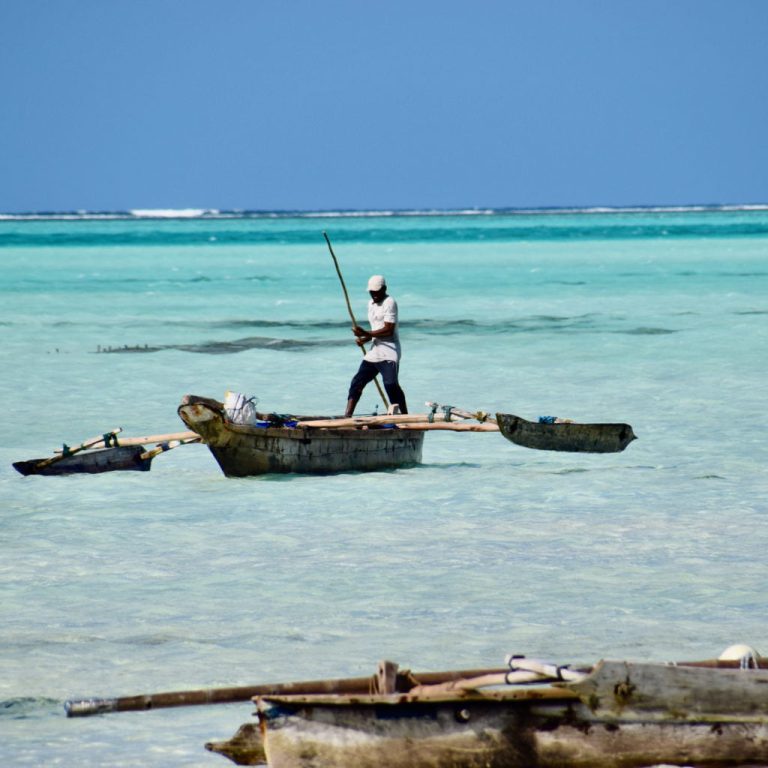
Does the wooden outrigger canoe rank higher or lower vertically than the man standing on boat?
lower

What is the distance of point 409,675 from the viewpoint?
548 centimetres

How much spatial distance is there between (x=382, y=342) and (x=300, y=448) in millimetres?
1188

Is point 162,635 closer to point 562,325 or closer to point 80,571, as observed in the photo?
point 80,571

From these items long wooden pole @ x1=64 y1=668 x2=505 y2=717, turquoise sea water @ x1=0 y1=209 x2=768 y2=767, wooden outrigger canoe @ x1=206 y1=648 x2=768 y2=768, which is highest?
turquoise sea water @ x1=0 y1=209 x2=768 y2=767

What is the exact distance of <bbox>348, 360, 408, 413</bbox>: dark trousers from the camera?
12.6m

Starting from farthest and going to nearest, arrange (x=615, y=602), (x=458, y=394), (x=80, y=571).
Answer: (x=458, y=394)
(x=80, y=571)
(x=615, y=602)

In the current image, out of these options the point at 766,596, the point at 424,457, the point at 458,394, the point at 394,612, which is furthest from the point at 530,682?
the point at 458,394

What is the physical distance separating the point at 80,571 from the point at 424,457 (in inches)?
203

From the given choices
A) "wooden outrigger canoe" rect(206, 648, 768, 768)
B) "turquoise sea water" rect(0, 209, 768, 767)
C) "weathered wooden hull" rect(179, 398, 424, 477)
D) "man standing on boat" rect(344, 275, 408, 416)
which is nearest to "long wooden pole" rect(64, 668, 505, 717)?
"wooden outrigger canoe" rect(206, 648, 768, 768)

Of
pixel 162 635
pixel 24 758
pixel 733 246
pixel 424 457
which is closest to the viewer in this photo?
pixel 24 758

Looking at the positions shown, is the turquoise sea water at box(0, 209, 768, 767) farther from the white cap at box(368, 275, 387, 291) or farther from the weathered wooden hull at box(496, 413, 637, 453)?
the white cap at box(368, 275, 387, 291)

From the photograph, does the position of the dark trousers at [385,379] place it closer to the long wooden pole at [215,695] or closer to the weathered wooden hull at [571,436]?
the weathered wooden hull at [571,436]

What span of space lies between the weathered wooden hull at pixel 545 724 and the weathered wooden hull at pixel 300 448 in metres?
6.36

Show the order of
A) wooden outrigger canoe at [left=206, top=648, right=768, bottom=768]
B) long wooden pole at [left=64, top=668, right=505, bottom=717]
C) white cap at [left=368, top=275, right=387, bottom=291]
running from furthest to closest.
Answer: white cap at [left=368, top=275, right=387, bottom=291] < long wooden pole at [left=64, top=668, right=505, bottom=717] < wooden outrigger canoe at [left=206, top=648, right=768, bottom=768]
